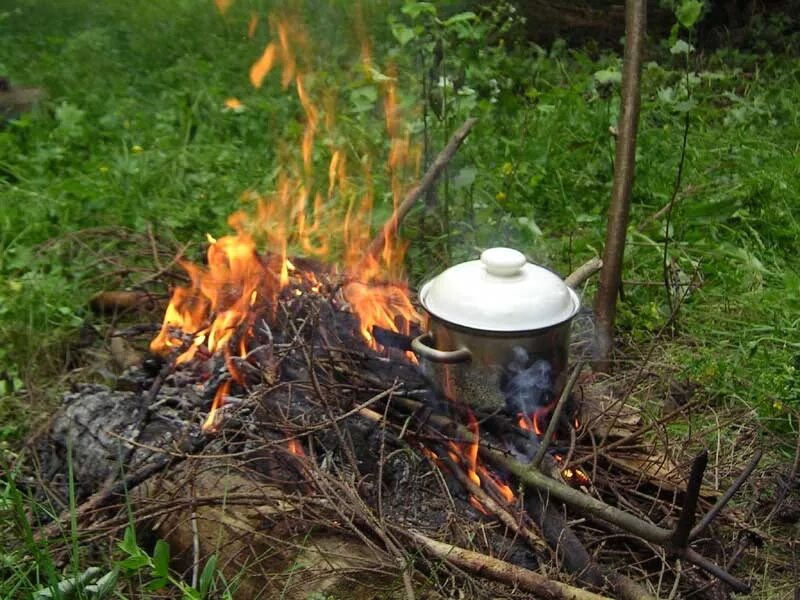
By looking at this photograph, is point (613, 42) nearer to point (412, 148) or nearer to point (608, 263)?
point (412, 148)

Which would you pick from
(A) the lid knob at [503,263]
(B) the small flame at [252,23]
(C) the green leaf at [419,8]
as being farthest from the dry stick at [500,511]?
(B) the small flame at [252,23]

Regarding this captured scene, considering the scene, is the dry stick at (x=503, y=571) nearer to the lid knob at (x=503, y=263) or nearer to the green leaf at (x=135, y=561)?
the green leaf at (x=135, y=561)

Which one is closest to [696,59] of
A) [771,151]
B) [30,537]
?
[771,151]

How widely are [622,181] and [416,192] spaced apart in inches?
39.9

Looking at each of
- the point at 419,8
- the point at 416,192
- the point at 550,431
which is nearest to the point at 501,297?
the point at 550,431

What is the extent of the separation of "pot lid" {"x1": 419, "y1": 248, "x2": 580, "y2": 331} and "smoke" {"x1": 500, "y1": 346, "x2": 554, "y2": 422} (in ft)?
0.37

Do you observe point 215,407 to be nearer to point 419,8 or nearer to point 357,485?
point 357,485

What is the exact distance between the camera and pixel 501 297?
2.59 metres

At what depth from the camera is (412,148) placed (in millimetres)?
4926

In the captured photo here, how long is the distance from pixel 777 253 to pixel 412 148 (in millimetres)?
1980

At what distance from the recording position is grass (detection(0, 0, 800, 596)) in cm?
389

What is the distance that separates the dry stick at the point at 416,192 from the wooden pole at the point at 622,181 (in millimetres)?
840

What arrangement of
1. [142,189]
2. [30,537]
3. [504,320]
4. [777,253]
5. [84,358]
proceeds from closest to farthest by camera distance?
[30,537] → [504,320] → [84,358] → [777,253] → [142,189]

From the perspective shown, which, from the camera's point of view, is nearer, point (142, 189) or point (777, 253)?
point (777, 253)
